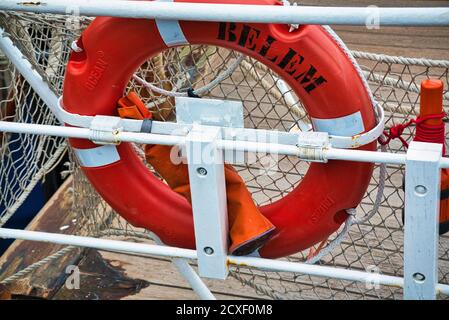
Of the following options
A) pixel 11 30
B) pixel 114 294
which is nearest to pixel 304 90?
pixel 11 30

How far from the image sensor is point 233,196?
59.4 inches

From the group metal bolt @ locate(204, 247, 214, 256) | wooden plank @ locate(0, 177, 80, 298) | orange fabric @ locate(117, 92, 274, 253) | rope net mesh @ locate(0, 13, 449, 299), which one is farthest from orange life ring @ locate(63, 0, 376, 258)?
wooden plank @ locate(0, 177, 80, 298)

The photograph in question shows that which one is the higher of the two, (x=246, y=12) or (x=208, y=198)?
(x=246, y=12)

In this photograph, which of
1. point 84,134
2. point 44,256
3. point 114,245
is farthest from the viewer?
point 44,256

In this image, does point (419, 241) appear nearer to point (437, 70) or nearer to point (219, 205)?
point (219, 205)

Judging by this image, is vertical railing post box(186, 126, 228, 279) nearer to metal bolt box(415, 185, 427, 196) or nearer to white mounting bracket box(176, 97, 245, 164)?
white mounting bracket box(176, 97, 245, 164)

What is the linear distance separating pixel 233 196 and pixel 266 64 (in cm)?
31

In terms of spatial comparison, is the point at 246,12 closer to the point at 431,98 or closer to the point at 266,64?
the point at 266,64

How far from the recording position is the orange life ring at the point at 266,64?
53.3 inches

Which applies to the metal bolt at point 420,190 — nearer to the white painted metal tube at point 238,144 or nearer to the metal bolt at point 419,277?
the white painted metal tube at point 238,144

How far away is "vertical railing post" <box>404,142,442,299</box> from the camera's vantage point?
123cm

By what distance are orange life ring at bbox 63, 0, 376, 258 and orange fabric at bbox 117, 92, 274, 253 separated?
55mm

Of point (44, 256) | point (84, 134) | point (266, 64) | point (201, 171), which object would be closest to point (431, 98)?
point (266, 64)

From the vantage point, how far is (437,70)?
318cm
